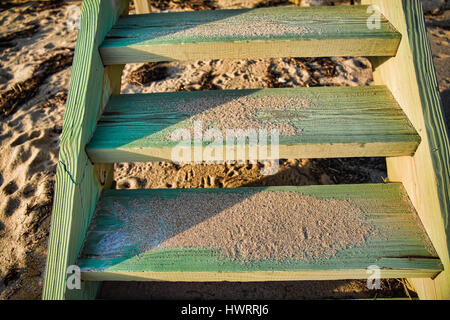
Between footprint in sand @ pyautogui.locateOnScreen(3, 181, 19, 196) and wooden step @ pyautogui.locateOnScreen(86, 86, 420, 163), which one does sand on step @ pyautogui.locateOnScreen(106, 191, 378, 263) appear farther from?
footprint in sand @ pyautogui.locateOnScreen(3, 181, 19, 196)

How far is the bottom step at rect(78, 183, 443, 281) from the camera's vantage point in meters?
1.28

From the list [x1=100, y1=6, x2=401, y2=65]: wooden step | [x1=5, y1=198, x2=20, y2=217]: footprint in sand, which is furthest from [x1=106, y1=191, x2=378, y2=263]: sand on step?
[x1=5, y1=198, x2=20, y2=217]: footprint in sand

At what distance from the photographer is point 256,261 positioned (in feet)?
4.24

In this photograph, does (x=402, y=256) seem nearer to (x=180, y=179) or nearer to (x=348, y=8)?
(x=348, y=8)

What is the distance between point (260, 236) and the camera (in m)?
1.36

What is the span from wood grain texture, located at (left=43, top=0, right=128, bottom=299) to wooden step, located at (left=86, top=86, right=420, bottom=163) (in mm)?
85

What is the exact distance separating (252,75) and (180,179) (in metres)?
1.28

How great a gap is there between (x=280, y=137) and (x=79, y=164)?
787 millimetres

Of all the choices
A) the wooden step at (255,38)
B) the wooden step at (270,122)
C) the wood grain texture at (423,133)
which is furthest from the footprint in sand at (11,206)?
the wood grain texture at (423,133)

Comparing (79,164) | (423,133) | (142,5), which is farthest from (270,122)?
(142,5)

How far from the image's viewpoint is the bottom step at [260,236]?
1.28 meters

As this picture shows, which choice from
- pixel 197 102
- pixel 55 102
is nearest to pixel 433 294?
pixel 197 102

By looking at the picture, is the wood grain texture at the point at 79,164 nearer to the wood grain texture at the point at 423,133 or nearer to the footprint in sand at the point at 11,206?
the footprint in sand at the point at 11,206

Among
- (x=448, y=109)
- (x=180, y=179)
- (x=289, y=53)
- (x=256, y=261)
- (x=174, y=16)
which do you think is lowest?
(x=180, y=179)
